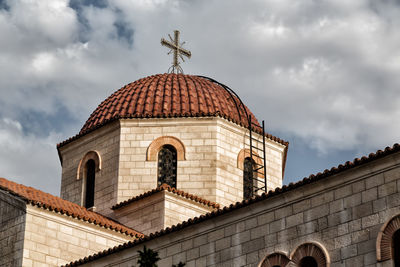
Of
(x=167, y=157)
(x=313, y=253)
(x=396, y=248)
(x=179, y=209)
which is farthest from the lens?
(x=167, y=157)

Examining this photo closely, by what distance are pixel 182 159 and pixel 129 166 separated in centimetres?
156

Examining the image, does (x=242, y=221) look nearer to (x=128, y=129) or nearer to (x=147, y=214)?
(x=147, y=214)

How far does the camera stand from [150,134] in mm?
23266

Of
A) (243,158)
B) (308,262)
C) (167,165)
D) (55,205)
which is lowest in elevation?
(308,262)

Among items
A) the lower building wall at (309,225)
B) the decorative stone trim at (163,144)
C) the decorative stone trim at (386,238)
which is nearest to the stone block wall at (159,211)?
the decorative stone trim at (163,144)

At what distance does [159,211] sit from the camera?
2136 centimetres

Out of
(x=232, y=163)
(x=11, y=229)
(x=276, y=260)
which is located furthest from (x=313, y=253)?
(x=232, y=163)

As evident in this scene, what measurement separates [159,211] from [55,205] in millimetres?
2968

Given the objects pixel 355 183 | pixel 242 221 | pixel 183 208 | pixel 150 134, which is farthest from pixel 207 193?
pixel 355 183

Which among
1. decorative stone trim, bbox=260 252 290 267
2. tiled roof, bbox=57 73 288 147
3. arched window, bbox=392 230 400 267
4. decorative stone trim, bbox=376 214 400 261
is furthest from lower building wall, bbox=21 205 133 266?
arched window, bbox=392 230 400 267

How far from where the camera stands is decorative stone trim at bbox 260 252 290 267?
14.2m

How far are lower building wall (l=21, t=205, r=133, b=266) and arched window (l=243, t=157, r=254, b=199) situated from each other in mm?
4738

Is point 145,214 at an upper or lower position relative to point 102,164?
lower

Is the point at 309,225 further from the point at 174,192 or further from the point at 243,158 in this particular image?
the point at 243,158
